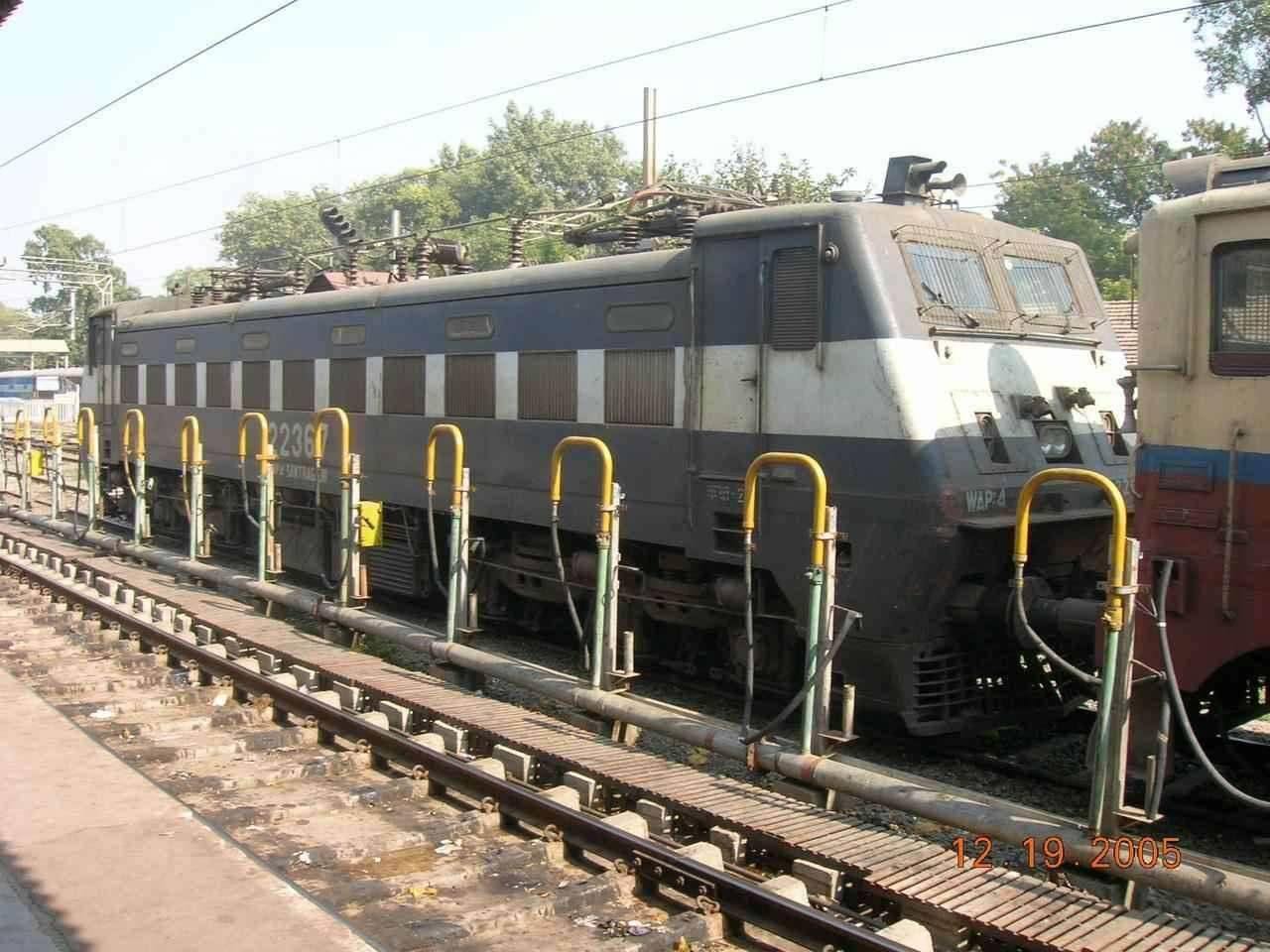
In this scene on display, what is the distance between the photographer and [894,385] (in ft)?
23.8

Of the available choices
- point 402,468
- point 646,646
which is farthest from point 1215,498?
point 402,468

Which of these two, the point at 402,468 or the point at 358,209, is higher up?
the point at 358,209

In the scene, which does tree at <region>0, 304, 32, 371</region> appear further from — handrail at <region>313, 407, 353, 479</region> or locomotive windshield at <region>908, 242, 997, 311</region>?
locomotive windshield at <region>908, 242, 997, 311</region>

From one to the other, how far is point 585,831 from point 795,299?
3.66 metres

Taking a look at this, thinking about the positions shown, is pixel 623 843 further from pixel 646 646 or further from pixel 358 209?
pixel 358 209

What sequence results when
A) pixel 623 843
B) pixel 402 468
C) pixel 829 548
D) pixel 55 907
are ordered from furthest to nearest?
pixel 402 468
pixel 829 548
pixel 623 843
pixel 55 907

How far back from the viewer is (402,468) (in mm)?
11781

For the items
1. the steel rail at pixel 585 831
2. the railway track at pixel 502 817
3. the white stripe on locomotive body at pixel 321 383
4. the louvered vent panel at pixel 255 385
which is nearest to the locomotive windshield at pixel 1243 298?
the railway track at pixel 502 817

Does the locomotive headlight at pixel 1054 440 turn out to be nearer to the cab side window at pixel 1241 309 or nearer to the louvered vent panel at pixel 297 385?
the cab side window at pixel 1241 309

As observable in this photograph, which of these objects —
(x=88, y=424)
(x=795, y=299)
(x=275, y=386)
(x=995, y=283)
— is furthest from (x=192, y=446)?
(x=995, y=283)

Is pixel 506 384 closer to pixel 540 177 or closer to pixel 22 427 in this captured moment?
pixel 22 427

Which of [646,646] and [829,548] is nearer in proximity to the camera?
[829,548]

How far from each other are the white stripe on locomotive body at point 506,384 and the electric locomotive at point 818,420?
3cm

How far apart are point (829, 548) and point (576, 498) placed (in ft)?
12.3
